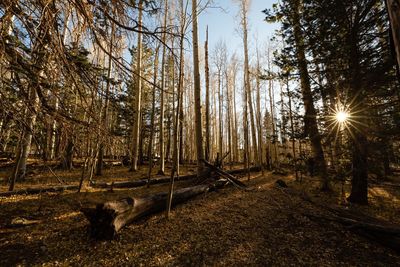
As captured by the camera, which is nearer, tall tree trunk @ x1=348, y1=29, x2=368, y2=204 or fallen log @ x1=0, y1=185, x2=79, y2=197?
tall tree trunk @ x1=348, y1=29, x2=368, y2=204

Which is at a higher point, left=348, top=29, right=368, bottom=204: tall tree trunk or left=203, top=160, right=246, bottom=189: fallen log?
left=348, top=29, right=368, bottom=204: tall tree trunk

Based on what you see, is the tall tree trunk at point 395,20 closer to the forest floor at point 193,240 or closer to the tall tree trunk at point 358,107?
the forest floor at point 193,240

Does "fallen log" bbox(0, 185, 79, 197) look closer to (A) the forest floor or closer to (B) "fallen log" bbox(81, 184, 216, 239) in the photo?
(A) the forest floor

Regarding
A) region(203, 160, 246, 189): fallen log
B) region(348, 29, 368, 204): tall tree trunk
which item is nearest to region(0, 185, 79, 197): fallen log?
region(203, 160, 246, 189): fallen log

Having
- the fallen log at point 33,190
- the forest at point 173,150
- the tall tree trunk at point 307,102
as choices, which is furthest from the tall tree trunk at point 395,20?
the fallen log at point 33,190

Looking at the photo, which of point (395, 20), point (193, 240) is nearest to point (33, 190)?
point (193, 240)

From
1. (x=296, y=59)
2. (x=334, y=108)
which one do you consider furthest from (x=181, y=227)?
(x=296, y=59)

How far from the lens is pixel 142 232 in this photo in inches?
156

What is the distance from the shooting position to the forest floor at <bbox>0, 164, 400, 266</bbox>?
316cm

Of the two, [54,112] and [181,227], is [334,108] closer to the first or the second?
[181,227]

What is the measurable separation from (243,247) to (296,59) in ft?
24.2

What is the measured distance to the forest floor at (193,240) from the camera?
3.16 m

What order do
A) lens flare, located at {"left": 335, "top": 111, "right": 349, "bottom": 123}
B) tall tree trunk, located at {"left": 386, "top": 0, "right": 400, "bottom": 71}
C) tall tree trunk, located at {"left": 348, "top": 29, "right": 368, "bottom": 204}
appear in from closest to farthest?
tall tree trunk, located at {"left": 386, "top": 0, "right": 400, "bottom": 71}
tall tree trunk, located at {"left": 348, "top": 29, "right": 368, "bottom": 204}
lens flare, located at {"left": 335, "top": 111, "right": 349, "bottom": 123}

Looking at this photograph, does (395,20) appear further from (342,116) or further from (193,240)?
(342,116)
